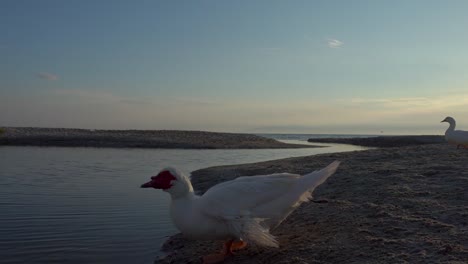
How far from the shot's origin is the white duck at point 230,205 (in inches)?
224

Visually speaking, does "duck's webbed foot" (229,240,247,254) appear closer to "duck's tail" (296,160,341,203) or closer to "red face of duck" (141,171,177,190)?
"duck's tail" (296,160,341,203)

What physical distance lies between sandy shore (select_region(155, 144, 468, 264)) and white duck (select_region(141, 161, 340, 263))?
49 cm

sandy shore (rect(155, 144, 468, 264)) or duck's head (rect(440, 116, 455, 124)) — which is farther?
duck's head (rect(440, 116, 455, 124))

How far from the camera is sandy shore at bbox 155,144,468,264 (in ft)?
17.4

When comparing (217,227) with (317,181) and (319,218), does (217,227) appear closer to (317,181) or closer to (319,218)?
(317,181)

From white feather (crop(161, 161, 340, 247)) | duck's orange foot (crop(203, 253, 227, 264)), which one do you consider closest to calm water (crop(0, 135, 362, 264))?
duck's orange foot (crop(203, 253, 227, 264))

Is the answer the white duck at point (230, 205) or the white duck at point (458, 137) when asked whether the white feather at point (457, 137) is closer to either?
the white duck at point (458, 137)

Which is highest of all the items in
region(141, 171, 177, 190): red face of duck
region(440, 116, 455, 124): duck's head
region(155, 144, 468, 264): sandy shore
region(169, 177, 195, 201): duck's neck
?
region(440, 116, 455, 124): duck's head

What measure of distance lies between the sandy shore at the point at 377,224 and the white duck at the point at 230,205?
49cm

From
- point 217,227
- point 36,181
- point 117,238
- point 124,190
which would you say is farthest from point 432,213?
point 36,181

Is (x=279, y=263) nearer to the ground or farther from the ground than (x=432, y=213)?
nearer to the ground

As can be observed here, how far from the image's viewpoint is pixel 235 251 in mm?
6379

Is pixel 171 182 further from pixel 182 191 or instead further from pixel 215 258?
pixel 215 258

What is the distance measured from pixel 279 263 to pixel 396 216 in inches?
85.5
